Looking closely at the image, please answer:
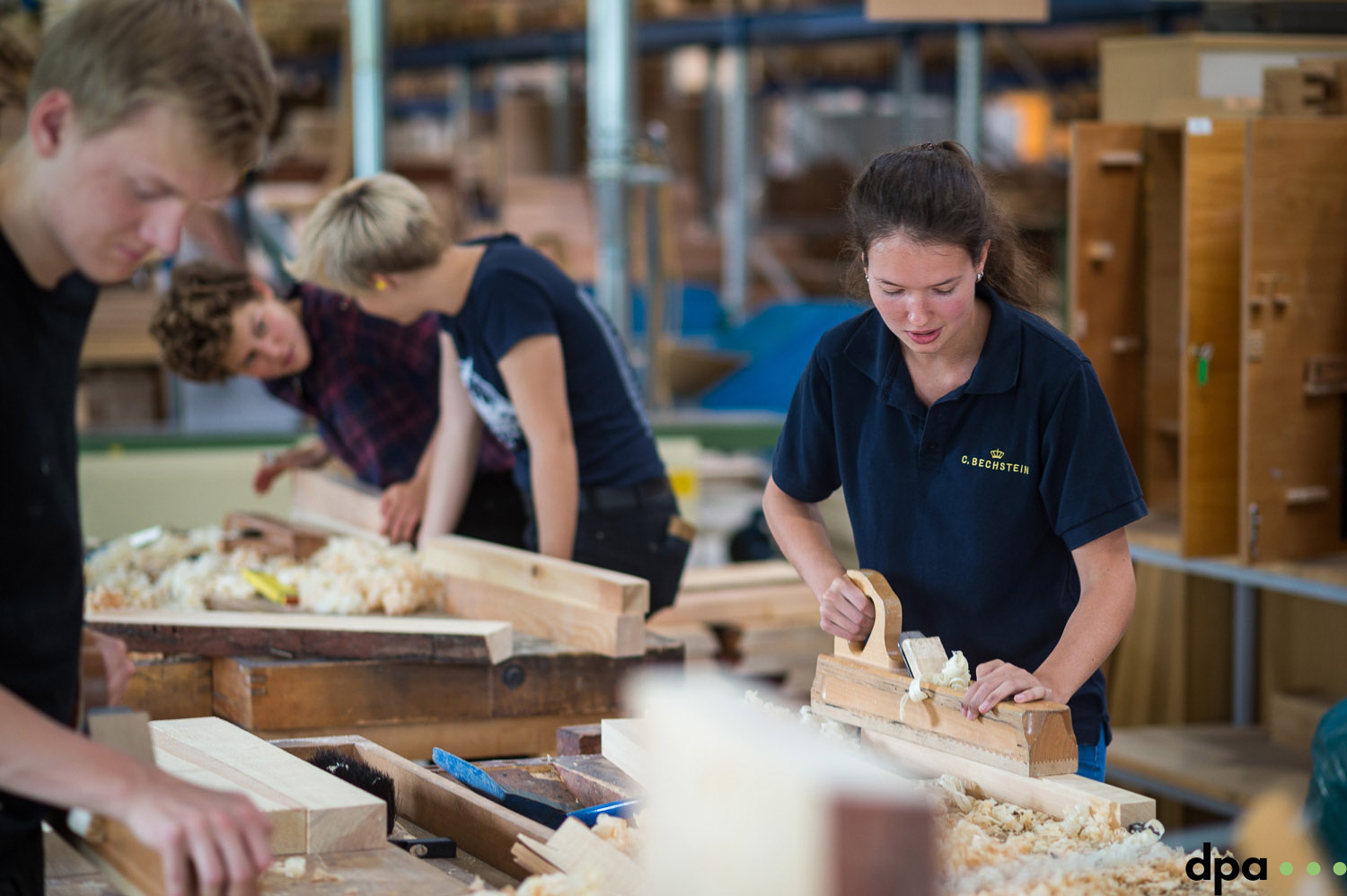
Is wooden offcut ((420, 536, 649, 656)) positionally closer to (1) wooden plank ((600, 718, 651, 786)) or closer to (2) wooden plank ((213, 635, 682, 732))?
(2) wooden plank ((213, 635, 682, 732))

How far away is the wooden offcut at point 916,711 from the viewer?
186 cm

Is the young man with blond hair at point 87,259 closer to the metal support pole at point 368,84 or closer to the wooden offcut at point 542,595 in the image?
the wooden offcut at point 542,595

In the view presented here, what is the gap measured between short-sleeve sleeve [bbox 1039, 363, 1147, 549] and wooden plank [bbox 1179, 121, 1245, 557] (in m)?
1.86

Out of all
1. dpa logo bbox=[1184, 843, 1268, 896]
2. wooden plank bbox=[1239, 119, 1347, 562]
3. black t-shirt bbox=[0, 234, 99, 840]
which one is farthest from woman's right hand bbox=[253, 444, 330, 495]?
dpa logo bbox=[1184, 843, 1268, 896]

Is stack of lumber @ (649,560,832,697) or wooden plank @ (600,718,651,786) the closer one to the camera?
wooden plank @ (600,718,651,786)

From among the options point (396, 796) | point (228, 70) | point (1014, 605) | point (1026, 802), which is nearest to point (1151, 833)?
point (1026, 802)

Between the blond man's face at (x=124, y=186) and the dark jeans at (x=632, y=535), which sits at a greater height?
the blond man's face at (x=124, y=186)

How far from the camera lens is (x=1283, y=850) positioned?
89 cm

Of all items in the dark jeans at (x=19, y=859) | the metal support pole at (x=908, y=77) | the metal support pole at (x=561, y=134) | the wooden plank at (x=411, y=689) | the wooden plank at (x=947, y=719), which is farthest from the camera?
the metal support pole at (x=561, y=134)

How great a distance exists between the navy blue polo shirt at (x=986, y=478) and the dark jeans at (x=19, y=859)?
133 cm

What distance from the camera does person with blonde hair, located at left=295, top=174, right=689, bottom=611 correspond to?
9.54 ft

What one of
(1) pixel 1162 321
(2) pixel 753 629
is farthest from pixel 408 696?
(1) pixel 1162 321

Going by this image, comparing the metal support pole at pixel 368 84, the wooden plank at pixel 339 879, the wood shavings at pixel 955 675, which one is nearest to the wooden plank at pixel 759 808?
the wooden plank at pixel 339 879

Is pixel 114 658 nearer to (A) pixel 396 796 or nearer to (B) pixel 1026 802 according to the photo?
(A) pixel 396 796
